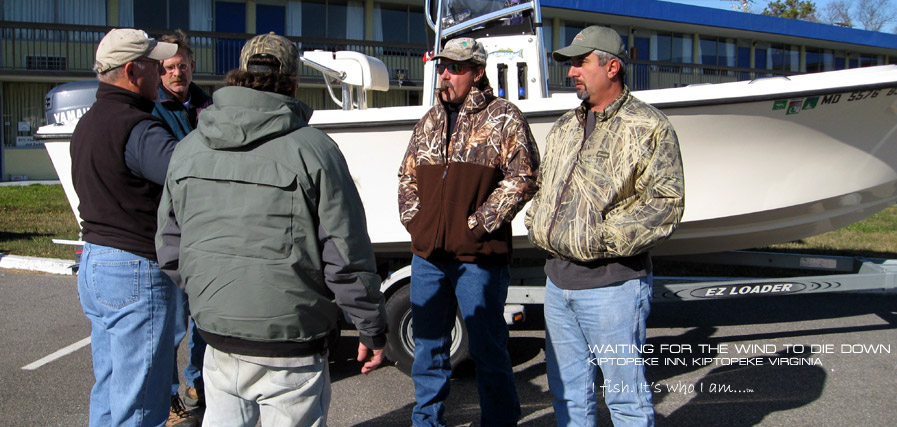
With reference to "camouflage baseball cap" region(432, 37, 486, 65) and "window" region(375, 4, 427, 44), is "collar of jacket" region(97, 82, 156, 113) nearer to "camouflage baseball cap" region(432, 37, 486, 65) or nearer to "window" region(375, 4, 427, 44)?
"camouflage baseball cap" region(432, 37, 486, 65)

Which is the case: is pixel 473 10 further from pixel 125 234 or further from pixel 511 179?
pixel 125 234

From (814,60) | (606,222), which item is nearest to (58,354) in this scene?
(606,222)

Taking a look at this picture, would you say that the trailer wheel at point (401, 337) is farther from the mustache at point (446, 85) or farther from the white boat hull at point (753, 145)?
the mustache at point (446, 85)

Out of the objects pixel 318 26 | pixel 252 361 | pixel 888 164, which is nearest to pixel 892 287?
pixel 888 164

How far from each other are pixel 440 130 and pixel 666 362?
238 centimetres

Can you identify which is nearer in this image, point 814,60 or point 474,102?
point 474,102

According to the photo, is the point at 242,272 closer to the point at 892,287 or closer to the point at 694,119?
the point at 694,119

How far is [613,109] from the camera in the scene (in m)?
2.47

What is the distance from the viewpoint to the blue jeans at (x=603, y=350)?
2436 millimetres

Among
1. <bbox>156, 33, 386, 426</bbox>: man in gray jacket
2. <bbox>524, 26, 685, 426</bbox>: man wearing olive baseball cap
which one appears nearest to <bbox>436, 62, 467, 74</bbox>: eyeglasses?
<bbox>524, 26, 685, 426</bbox>: man wearing olive baseball cap

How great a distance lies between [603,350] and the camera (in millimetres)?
2482

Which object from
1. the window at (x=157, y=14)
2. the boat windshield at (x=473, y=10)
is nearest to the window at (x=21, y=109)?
the window at (x=157, y=14)

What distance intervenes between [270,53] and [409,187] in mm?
1177

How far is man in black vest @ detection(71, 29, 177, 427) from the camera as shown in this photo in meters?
2.44
